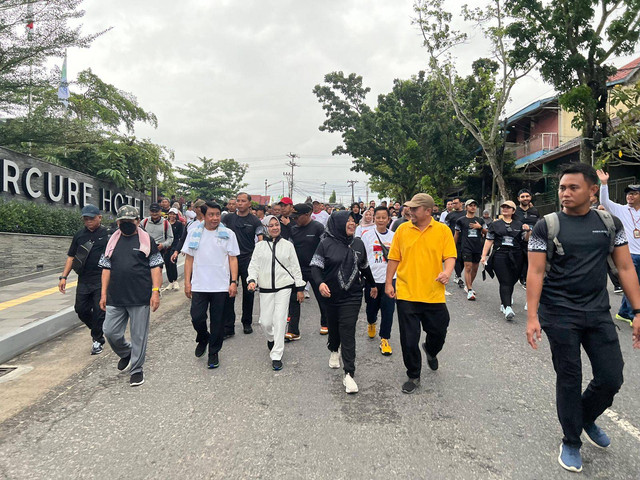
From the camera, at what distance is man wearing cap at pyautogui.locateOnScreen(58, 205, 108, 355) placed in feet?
16.1

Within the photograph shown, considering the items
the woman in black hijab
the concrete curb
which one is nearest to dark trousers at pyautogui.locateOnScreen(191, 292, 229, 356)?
the woman in black hijab

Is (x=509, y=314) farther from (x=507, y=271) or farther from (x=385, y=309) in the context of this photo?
(x=385, y=309)

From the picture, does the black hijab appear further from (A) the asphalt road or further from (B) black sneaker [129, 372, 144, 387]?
(B) black sneaker [129, 372, 144, 387]

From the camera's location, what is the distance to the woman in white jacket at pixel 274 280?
4.47 metres

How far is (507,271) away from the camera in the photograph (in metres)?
6.19

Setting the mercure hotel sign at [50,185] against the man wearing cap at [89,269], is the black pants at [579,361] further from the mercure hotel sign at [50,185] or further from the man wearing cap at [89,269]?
the mercure hotel sign at [50,185]

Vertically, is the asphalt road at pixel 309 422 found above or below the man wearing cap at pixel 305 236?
below

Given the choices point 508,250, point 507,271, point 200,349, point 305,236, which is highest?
point 305,236

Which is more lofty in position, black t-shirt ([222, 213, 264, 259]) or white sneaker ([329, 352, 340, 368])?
black t-shirt ([222, 213, 264, 259])

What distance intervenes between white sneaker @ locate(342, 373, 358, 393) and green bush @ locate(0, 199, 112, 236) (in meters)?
10.1

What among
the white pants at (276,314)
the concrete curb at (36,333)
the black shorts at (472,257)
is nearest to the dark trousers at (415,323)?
the white pants at (276,314)

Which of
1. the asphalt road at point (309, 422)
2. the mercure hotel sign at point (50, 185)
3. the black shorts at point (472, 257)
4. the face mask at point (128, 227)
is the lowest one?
the asphalt road at point (309, 422)

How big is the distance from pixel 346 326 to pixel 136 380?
81.3 inches

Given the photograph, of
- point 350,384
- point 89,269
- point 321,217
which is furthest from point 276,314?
point 321,217
